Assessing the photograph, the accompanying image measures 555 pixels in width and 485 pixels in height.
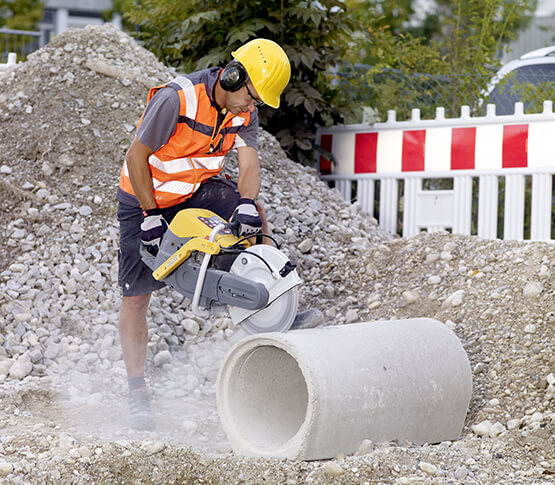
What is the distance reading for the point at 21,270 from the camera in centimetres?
557

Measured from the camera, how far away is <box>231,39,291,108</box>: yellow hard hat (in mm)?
4082

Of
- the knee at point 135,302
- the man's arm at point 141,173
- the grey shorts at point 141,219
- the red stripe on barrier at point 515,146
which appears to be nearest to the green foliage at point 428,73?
the red stripe on barrier at point 515,146

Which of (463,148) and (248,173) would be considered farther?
(463,148)

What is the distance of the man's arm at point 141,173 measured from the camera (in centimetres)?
417

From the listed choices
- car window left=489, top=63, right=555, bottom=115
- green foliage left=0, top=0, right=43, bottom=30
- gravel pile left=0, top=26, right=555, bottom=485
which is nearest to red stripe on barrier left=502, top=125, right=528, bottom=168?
gravel pile left=0, top=26, right=555, bottom=485

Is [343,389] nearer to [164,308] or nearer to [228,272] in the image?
[228,272]

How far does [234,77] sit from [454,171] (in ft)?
9.22

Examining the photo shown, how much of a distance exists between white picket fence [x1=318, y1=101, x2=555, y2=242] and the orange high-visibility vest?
2352mm

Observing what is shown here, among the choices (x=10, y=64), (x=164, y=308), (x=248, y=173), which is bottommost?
(x=164, y=308)

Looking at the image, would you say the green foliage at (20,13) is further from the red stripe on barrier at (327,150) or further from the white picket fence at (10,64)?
the red stripe on barrier at (327,150)

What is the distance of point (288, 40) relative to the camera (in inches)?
277

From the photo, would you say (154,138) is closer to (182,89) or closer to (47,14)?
(182,89)

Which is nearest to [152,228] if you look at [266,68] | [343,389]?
[266,68]

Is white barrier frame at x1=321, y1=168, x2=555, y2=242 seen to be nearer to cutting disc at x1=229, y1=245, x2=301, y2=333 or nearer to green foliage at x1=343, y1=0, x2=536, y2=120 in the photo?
green foliage at x1=343, y1=0, x2=536, y2=120
